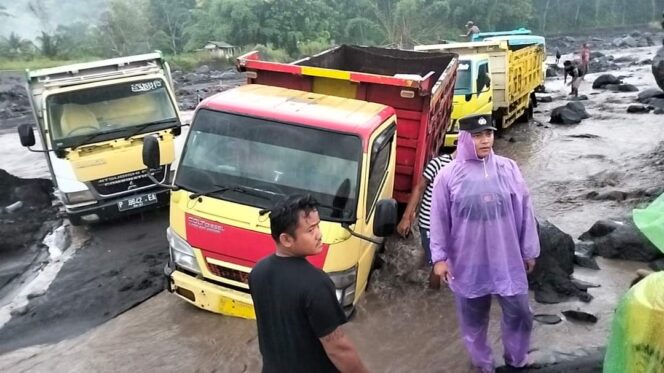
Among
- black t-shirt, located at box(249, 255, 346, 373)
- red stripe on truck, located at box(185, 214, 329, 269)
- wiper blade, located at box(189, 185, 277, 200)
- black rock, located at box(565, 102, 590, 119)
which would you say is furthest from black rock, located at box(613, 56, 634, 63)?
black t-shirt, located at box(249, 255, 346, 373)

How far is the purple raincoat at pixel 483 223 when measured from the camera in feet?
11.5

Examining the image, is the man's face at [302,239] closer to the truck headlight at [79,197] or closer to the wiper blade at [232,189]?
the wiper blade at [232,189]

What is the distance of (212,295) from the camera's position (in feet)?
15.6

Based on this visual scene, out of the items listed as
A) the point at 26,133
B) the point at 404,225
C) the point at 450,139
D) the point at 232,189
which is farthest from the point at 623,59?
the point at 232,189

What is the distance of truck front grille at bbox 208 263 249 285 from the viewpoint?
465 centimetres

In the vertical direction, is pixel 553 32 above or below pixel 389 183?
below

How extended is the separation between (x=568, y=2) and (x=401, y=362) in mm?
62941

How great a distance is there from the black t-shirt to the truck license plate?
18.7 feet

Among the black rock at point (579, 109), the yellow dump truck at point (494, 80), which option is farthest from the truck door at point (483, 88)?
the black rock at point (579, 109)

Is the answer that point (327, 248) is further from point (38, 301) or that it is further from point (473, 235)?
point (38, 301)

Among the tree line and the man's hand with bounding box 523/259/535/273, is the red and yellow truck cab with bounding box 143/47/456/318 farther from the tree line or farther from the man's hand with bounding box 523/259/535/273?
the tree line

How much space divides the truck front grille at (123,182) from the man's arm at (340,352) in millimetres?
5970

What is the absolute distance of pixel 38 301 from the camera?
627cm

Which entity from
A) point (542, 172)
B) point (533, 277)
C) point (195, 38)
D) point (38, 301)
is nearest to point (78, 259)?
point (38, 301)
